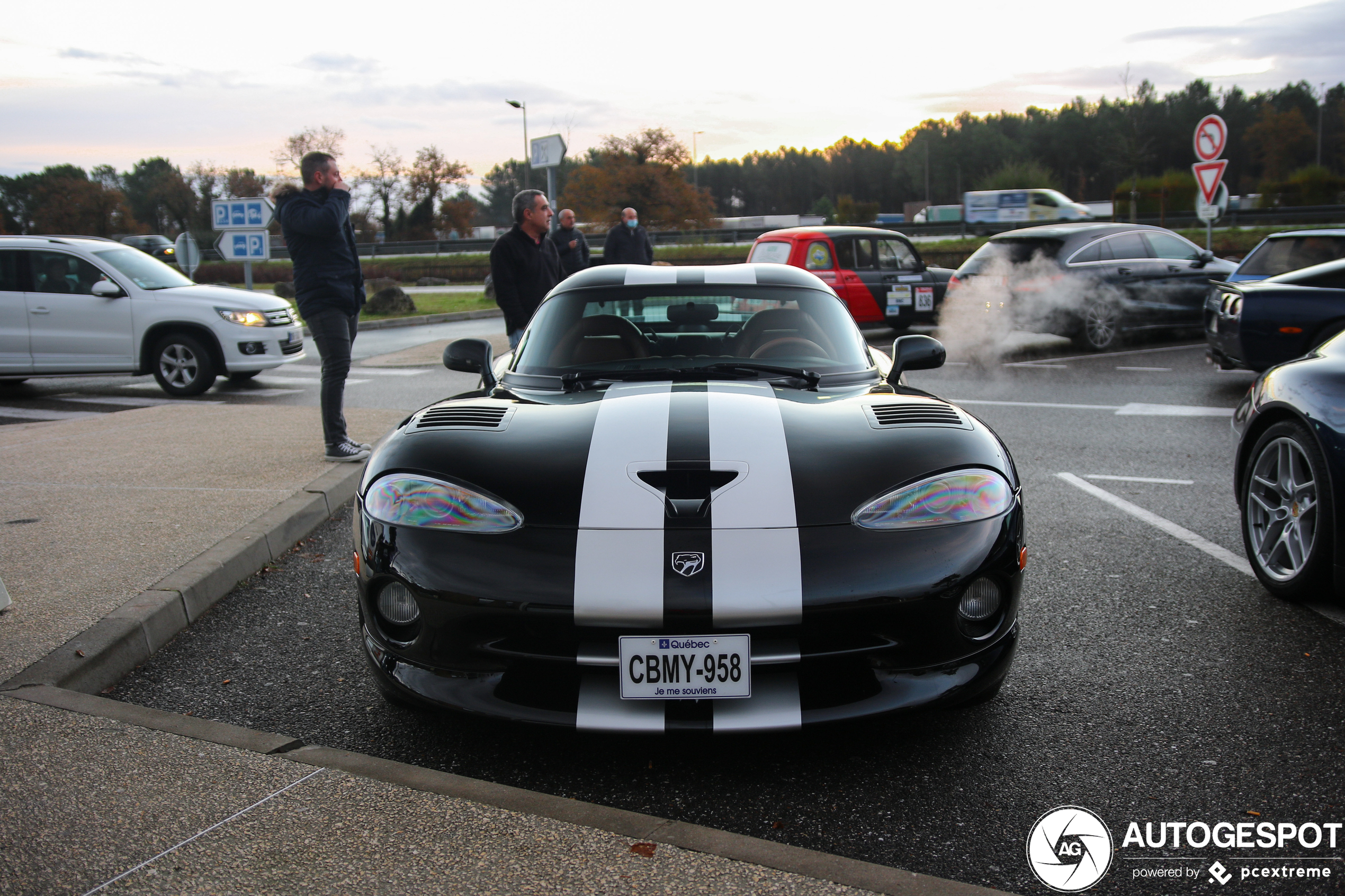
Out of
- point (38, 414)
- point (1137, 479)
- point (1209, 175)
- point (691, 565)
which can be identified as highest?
point (1209, 175)

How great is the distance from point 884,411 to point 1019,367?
8584mm

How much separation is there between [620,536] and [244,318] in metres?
9.31

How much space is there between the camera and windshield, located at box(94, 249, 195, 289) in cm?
1061

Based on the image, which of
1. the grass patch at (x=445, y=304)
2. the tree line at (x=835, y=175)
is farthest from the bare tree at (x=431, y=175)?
the grass patch at (x=445, y=304)

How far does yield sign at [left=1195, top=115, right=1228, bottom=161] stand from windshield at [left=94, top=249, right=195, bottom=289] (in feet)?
44.8

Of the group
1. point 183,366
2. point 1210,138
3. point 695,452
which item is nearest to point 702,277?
point 695,452

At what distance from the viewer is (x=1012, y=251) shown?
12.3m

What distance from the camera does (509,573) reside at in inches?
97.3

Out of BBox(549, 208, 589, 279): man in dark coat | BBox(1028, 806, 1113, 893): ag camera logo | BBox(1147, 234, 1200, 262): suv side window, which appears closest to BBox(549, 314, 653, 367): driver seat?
BBox(1028, 806, 1113, 893): ag camera logo

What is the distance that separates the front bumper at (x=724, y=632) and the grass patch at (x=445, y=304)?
661 inches

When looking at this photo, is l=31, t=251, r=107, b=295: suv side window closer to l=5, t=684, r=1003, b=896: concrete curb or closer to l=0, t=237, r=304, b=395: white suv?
l=0, t=237, r=304, b=395: white suv

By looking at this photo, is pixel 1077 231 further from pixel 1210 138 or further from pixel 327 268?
pixel 327 268

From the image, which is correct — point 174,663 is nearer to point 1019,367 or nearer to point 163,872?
point 163,872

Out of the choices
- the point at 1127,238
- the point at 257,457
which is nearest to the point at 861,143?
the point at 1127,238
